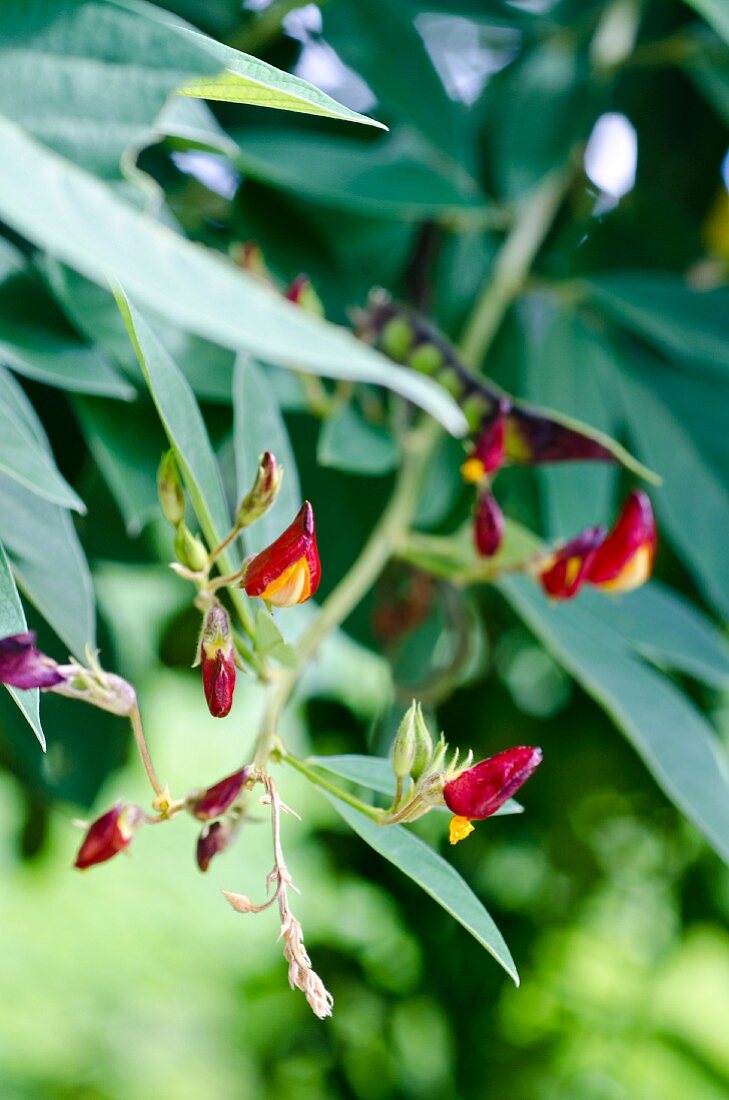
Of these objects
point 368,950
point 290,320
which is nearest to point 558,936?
point 368,950

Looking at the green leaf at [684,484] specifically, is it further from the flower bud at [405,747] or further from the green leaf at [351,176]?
the flower bud at [405,747]

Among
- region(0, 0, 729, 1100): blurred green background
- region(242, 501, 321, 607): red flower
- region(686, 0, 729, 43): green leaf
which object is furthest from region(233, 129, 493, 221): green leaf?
region(242, 501, 321, 607): red flower

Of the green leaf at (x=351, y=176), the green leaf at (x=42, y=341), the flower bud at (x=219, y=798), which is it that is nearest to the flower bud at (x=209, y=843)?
the flower bud at (x=219, y=798)

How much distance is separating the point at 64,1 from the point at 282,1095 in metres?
0.65

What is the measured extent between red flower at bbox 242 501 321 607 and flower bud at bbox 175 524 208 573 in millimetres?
14

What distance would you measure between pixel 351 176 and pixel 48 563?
223 mm

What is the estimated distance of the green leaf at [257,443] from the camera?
27 cm

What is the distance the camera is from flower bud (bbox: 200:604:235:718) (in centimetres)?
22

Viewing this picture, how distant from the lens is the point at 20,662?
0.19m

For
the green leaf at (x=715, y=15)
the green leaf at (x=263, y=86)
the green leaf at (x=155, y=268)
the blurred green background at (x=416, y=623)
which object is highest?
the green leaf at (x=715, y=15)

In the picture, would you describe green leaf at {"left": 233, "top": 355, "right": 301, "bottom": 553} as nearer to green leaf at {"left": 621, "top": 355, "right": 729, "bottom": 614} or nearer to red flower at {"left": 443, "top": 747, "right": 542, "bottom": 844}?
red flower at {"left": 443, "top": 747, "right": 542, "bottom": 844}

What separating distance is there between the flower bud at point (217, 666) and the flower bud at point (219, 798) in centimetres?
1

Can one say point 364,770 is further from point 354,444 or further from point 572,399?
point 572,399

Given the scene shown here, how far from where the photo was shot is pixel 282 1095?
0.68 m
